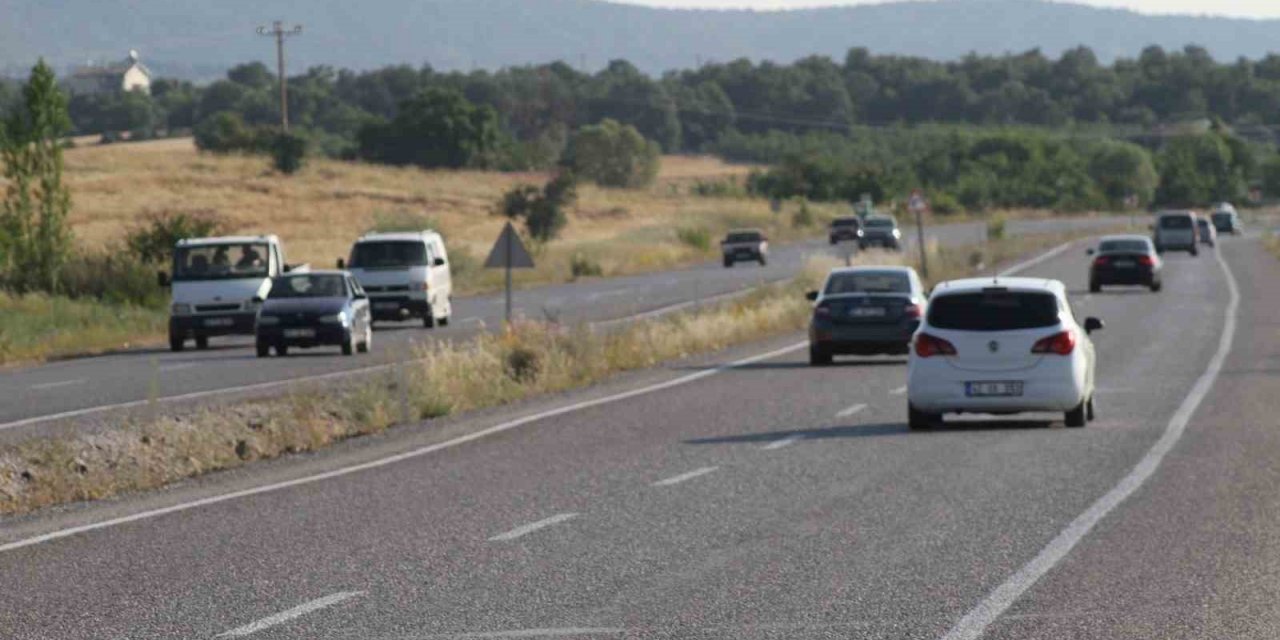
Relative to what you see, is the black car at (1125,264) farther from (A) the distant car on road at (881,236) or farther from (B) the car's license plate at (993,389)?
(B) the car's license plate at (993,389)

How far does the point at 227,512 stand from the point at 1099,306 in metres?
38.2

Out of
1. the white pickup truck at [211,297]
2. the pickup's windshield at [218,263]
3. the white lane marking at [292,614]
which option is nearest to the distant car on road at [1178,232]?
the pickup's windshield at [218,263]

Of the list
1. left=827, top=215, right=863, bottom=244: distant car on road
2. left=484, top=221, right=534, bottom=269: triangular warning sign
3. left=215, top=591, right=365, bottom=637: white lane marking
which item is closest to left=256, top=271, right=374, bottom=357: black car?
left=484, top=221, right=534, bottom=269: triangular warning sign

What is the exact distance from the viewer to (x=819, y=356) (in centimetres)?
3375

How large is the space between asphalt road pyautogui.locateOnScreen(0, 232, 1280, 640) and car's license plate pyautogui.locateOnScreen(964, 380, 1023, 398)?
42cm

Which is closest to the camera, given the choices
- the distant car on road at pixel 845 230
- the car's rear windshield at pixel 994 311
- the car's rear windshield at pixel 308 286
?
the car's rear windshield at pixel 994 311

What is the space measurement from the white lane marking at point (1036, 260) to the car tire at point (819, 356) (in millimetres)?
36641

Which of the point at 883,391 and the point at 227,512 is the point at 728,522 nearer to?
the point at 227,512

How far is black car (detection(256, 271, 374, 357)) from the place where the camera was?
1465 inches

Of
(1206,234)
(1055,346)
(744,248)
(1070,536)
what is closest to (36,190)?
(1055,346)

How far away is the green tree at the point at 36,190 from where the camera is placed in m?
48.0

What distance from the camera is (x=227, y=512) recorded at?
16531 millimetres

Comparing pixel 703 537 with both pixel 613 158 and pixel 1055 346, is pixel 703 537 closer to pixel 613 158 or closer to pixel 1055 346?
pixel 1055 346

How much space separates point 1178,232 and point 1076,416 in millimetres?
66874
